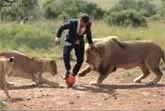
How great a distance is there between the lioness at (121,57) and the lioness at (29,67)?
2.89 feet

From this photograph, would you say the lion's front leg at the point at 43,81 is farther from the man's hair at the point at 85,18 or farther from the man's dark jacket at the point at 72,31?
the man's hair at the point at 85,18

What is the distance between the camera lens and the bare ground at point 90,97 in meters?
11.5

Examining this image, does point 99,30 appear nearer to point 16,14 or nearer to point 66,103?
point 16,14

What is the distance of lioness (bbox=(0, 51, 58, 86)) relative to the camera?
1457 centimetres

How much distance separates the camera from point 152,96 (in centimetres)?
1280

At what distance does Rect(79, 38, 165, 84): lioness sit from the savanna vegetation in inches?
199

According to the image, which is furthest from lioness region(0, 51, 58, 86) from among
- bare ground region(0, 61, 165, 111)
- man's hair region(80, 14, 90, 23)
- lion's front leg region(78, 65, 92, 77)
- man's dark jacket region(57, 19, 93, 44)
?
man's hair region(80, 14, 90, 23)

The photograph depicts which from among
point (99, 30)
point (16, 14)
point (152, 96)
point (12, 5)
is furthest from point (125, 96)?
point (16, 14)

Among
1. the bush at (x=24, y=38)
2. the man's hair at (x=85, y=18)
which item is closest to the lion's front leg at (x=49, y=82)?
the man's hair at (x=85, y=18)

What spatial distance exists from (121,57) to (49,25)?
15079 millimetres

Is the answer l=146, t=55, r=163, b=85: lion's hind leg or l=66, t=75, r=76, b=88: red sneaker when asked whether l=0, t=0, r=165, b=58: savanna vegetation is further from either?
l=66, t=75, r=76, b=88: red sneaker

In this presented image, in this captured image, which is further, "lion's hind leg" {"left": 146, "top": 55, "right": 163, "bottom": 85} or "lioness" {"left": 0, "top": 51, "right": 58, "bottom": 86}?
"lion's hind leg" {"left": 146, "top": 55, "right": 163, "bottom": 85}

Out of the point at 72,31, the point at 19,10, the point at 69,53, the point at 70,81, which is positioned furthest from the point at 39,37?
the point at 70,81

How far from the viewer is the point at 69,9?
4172 cm
